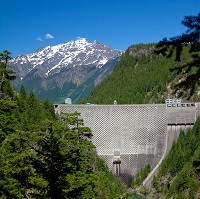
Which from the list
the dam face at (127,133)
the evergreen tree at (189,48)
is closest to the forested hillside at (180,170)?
the dam face at (127,133)

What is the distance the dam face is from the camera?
86.6 m

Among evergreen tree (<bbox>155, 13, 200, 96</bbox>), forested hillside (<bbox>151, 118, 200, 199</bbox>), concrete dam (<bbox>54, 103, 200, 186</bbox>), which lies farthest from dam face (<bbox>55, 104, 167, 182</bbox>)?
evergreen tree (<bbox>155, 13, 200, 96</bbox>)

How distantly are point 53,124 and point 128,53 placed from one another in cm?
17085

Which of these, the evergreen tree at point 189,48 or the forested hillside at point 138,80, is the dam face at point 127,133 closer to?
the forested hillside at point 138,80

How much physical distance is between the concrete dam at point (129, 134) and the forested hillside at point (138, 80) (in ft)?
186

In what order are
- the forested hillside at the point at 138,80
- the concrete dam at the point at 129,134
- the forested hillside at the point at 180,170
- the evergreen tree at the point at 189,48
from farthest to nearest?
the forested hillside at the point at 138,80 → the concrete dam at the point at 129,134 → the forested hillside at the point at 180,170 → the evergreen tree at the point at 189,48

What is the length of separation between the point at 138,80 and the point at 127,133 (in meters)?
87.1

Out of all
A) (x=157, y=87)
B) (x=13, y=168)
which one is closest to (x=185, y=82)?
(x=13, y=168)

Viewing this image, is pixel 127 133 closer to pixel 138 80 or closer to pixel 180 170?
pixel 180 170

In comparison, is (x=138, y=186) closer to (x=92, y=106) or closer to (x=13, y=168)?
(x=92, y=106)

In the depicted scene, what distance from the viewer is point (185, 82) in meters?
13.0

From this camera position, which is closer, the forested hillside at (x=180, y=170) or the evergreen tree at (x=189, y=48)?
the evergreen tree at (x=189, y=48)

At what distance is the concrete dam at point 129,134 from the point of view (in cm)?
8662

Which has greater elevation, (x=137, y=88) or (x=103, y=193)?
(x=137, y=88)
